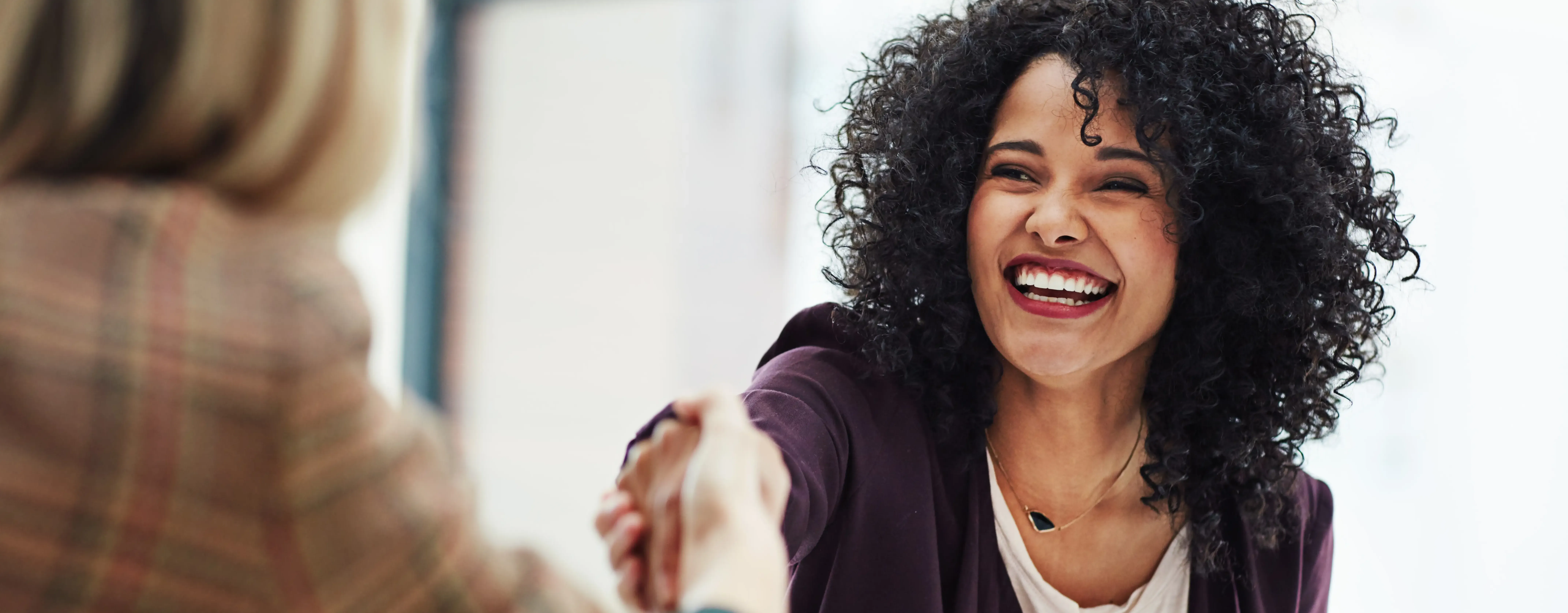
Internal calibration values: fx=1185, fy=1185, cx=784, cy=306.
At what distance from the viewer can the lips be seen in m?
1.38

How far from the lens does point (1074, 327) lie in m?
1.38

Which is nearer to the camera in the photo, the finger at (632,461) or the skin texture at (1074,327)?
the finger at (632,461)

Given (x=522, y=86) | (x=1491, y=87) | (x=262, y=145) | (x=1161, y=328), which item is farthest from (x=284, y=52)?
(x=1491, y=87)

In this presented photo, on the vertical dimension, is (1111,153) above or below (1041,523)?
above

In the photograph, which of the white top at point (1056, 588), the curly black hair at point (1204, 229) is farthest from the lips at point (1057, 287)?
the white top at point (1056, 588)

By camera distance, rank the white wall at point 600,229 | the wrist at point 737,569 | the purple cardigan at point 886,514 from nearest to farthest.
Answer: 1. the wrist at point 737,569
2. the purple cardigan at point 886,514
3. the white wall at point 600,229

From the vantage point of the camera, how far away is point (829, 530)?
1.36 metres

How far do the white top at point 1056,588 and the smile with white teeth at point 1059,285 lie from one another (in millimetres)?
214

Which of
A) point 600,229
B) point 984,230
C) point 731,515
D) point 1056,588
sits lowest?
point 1056,588

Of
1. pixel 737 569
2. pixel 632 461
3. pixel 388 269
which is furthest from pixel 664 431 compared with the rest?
pixel 388 269

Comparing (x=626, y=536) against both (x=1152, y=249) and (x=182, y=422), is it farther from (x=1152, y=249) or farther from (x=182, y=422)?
(x=1152, y=249)

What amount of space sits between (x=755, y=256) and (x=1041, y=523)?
5.73ft

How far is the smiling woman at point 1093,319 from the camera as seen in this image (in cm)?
136

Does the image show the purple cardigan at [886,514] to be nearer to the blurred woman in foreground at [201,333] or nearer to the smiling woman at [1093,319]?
the smiling woman at [1093,319]
